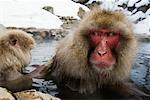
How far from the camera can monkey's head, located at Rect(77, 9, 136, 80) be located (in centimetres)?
304

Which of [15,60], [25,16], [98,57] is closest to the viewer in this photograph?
[98,57]

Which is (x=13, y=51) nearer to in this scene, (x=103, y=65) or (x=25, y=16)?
(x=103, y=65)

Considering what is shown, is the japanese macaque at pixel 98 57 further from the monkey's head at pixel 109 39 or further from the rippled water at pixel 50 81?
the rippled water at pixel 50 81

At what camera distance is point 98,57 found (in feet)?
9.76

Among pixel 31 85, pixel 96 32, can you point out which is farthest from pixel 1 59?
pixel 96 32

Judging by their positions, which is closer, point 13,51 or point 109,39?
point 109,39

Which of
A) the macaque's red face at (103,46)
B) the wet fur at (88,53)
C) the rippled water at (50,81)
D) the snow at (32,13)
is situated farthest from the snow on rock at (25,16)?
the macaque's red face at (103,46)

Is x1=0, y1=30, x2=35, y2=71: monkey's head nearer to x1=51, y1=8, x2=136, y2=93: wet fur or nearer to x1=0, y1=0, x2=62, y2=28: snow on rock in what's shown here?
x1=51, y1=8, x2=136, y2=93: wet fur

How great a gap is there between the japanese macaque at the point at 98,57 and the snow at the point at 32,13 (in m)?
5.80

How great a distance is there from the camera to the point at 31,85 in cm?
326

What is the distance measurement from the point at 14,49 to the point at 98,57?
0.96 m

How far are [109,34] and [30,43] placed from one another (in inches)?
39.3

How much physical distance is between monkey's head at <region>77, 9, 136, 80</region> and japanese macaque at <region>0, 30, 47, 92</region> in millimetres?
620

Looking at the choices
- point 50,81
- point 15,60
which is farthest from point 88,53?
point 15,60
